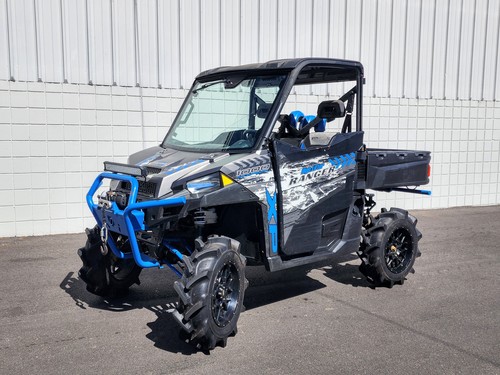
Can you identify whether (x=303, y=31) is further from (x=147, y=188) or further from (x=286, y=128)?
(x=147, y=188)

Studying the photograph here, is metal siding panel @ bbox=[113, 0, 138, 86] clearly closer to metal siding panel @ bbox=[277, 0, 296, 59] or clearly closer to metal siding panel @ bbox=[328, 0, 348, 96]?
metal siding panel @ bbox=[277, 0, 296, 59]

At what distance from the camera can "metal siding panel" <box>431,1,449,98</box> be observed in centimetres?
1232

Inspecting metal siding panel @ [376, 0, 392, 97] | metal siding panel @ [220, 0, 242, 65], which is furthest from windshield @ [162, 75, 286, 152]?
metal siding panel @ [376, 0, 392, 97]

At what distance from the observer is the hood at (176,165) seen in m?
4.97

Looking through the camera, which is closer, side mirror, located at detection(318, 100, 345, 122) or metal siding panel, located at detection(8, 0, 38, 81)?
side mirror, located at detection(318, 100, 345, 122)

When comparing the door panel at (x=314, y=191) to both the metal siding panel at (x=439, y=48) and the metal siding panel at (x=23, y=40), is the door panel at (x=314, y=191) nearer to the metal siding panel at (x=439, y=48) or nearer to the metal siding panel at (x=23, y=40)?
the metal siding panel at (x=23, y=40)

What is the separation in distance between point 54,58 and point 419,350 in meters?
7.12

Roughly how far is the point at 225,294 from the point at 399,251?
2.83 m

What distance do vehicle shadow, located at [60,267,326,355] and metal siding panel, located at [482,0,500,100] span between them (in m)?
8.05

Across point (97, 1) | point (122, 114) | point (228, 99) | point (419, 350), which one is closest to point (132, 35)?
point (97, 1)

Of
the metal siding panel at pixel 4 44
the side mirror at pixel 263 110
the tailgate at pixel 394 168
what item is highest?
the metal siding panel at pixel 4 44

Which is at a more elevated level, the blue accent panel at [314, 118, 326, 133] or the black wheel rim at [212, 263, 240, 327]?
the blue accent panel at [314, 118, 326, 133]

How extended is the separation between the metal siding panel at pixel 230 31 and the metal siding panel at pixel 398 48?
349 cm

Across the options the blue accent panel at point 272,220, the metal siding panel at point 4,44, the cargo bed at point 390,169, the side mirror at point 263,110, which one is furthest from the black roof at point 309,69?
the metal siding panel at point 4,44
